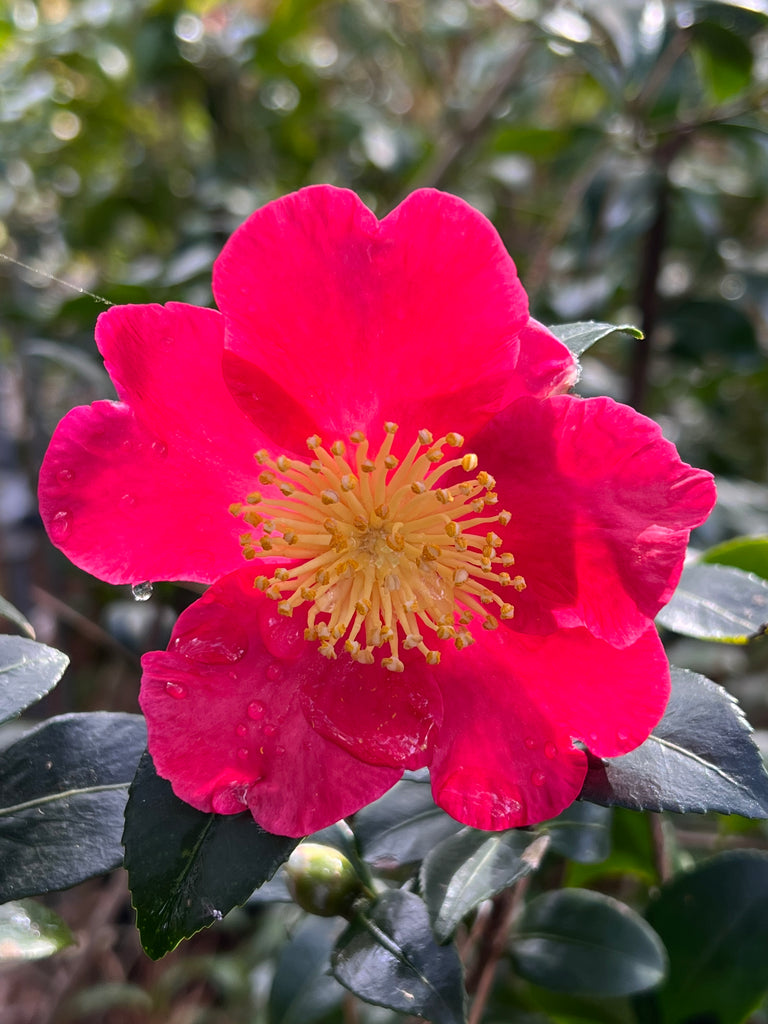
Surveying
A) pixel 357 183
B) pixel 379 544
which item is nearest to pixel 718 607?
pixel 379 544

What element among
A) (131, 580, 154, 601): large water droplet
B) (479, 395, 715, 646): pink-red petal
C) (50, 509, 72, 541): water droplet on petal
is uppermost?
(479, 395, 715, 646): pink-red petal

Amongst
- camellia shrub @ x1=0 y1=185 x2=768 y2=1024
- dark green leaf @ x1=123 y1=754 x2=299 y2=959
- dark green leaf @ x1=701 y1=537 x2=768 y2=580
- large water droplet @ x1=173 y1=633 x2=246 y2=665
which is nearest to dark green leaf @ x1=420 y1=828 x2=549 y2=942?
camellia shrub @ x1=0 y1=185 x2=768 y2=1024

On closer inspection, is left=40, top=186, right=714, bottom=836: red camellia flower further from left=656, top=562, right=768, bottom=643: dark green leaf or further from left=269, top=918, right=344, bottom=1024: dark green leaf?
left=269, top=918, right=344, bottom=1024: dark green leaf

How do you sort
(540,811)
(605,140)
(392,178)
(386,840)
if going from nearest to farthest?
1. (540,811)
2. (386,840)
3. (605,140)
4. (392,178)

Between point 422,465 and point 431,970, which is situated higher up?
point 422,465

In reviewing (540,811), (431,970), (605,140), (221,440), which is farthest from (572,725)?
(605,140)

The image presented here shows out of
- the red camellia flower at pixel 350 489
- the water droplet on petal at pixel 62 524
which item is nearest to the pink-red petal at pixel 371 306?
the red camellia flower at pixel 350 489

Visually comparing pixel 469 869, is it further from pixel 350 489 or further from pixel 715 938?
pixel 715 938

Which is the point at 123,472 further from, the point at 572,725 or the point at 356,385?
the point at 572,725
